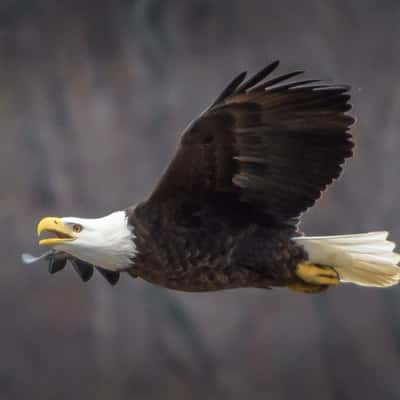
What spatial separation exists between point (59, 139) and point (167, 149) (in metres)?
0.53

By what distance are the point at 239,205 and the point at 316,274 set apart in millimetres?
311

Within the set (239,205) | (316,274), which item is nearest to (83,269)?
(239,205)

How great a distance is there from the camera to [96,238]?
12.3 feet

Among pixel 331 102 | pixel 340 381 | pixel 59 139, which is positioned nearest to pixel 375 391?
pixel 340 381

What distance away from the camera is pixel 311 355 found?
20.4 feet

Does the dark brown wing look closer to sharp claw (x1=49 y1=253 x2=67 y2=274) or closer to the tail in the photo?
the tail

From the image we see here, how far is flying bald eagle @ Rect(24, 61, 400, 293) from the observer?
3.64 meters

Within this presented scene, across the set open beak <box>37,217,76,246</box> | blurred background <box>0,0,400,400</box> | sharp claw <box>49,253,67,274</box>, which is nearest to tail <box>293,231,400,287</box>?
open beak <box>37,217,76,246</box>

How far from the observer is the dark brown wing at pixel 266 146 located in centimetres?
361

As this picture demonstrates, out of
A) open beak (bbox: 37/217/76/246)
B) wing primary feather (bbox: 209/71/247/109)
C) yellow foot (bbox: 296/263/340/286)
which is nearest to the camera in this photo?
wing primary feather (bbox: 209/71/247/109)

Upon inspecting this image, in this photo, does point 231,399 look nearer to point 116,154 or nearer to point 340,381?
point 340,381

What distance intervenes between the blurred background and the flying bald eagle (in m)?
2.35

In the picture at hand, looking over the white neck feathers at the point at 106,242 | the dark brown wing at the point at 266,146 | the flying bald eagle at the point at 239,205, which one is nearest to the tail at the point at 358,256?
the flying bald eagle at the point at 239,205

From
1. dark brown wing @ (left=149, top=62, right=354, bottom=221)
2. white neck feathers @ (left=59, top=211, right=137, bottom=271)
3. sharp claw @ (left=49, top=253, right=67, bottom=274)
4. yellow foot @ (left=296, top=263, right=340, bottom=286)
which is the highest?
dark brown wing @ (left=149, top=62, right=354, bottom=221)
